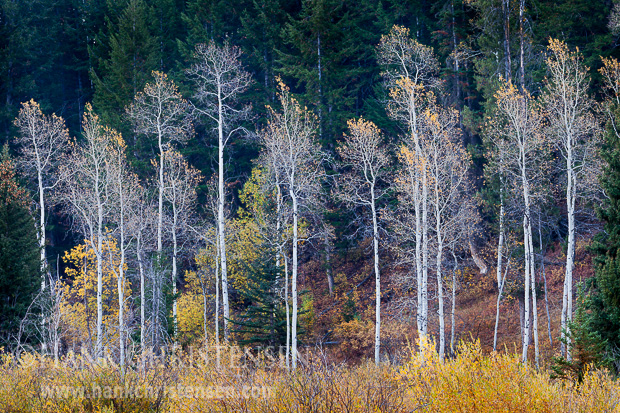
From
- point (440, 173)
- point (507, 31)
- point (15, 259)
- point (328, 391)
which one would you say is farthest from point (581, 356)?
point (15, 259)

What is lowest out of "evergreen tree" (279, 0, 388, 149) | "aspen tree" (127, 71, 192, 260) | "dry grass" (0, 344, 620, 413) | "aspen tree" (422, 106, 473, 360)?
"dry grass" (0, 344, 620, 413)

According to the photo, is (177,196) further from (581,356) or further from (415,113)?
(581,356)

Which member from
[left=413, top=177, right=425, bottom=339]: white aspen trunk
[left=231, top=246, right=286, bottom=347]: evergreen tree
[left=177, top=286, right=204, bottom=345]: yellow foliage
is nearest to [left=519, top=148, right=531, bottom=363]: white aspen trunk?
[left=413, top=177, right=425, bottom=339]: white aspen trunk

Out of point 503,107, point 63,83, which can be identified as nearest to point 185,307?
point 503,107

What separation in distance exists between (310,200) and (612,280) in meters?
10.6

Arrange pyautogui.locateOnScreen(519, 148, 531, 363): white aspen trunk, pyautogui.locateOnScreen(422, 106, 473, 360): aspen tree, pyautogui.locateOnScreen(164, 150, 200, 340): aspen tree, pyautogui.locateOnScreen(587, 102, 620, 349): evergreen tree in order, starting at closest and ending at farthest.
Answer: pyautogui.locateOnScreen(587, 102, 620, 349): evergreen tree → pyautogui.locateOnScreen(519, 148, 531, 363): white aspen trunk → pyautogui.locateOnScreen(422, 106, 473, 360): aspen tree → pyautogui.locateOnScreen(164, 150, 200, 340): aspen tree

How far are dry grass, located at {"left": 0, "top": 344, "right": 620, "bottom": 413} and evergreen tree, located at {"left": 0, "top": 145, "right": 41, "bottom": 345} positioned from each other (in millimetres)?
9938

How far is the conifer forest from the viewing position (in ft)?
28.5

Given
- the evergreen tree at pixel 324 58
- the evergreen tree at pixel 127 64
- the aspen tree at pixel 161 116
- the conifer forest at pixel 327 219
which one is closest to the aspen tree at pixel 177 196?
the conifer forest at pixel 327 219

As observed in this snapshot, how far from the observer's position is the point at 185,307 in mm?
23828

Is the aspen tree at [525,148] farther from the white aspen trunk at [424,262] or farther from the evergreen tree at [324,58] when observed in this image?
the evergreen tree at [324,58]

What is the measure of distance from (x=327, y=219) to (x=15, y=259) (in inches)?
571

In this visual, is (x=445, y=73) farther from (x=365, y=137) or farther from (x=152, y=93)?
(x=152, y=93)

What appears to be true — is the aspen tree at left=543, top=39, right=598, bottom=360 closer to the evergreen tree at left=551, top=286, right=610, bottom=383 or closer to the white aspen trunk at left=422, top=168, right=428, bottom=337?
the white aspen trunk at left=422, top=168, right=428, bottom=337
